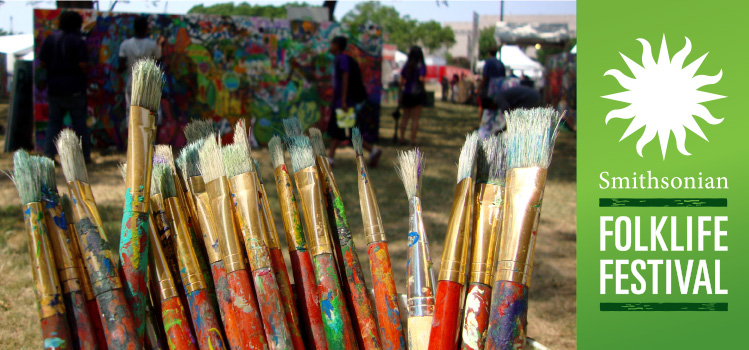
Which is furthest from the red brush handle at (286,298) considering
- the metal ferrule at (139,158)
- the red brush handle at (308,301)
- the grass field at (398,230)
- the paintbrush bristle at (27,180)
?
the grass field at (398,230)

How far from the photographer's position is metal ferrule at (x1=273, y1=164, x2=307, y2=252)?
1.82m

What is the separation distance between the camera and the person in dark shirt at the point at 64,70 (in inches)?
271

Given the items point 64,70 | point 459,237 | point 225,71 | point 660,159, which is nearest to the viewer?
point 459,237

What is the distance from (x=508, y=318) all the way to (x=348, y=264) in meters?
0.51

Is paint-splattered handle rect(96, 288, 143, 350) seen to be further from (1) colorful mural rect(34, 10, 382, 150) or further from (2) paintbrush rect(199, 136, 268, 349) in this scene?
(1) colorful mural rect(34, 10, 382, 150)

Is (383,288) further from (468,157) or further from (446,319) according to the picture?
(468,157)

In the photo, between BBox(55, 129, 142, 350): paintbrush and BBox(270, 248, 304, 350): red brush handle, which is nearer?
BBox(55, 129, 142, 350): paintbrush

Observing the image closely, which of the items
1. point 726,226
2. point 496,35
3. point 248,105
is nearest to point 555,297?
point 726,226

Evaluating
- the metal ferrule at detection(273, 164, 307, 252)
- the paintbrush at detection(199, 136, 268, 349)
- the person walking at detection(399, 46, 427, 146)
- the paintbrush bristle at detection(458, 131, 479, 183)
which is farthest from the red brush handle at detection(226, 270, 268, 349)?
the person walking at detection(399, 46, 427, 146)

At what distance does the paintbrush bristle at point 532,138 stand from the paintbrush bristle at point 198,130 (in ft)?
3.03

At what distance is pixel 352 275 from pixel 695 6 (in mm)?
1298

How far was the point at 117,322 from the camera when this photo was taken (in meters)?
1.54

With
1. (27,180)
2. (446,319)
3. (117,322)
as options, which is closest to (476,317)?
(446,319)

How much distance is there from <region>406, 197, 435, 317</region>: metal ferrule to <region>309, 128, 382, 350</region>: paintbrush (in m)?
0.13
